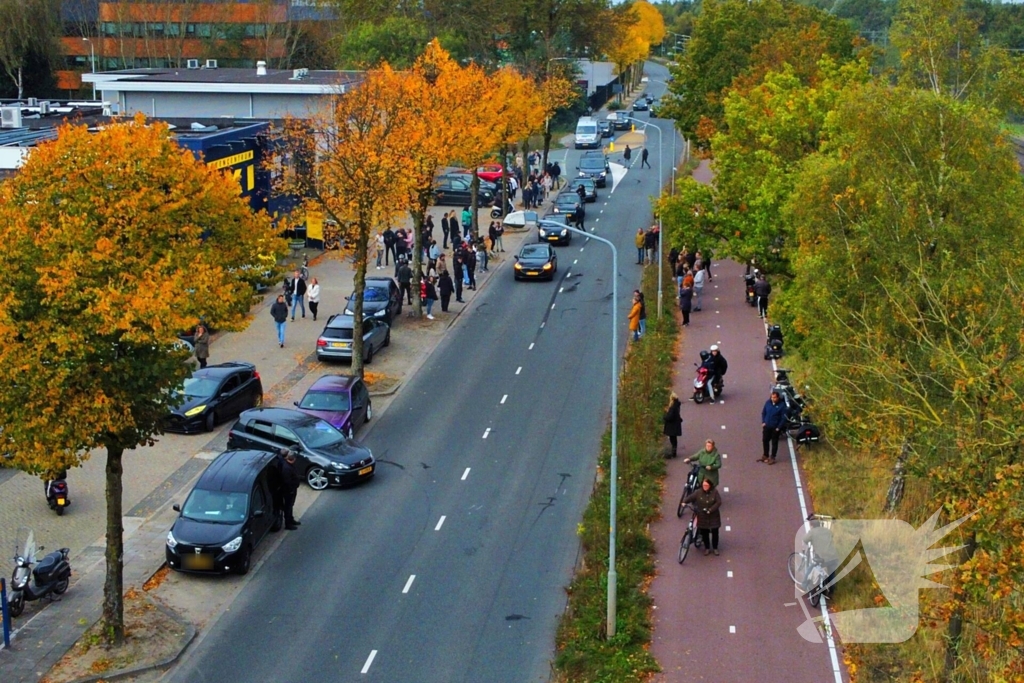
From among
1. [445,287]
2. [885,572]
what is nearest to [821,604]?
[885,572]

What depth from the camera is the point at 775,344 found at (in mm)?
35219

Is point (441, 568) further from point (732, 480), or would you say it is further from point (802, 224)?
point (802, 224)

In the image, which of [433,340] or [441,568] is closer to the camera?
[441,568]

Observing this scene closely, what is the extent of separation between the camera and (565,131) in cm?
9631

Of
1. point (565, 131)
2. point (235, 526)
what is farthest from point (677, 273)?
point (565, 131)

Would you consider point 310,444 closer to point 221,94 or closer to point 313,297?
point 313,297

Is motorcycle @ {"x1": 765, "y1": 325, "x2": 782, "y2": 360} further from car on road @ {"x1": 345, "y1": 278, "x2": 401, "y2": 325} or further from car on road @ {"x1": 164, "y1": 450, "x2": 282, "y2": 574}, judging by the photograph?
car on road @ {"x1": 164, "y1": 450, "x2": 282, "y2": 574}

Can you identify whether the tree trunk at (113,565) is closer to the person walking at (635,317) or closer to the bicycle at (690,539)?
the bicycle at (690,539)

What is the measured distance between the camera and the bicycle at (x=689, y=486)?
24594 mm

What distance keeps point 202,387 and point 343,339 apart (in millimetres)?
5732

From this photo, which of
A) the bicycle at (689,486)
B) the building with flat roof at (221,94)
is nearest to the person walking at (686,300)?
the bicycle at (689,486)

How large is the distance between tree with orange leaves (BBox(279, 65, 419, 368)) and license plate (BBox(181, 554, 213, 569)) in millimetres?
11138

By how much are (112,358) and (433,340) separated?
1950 cm

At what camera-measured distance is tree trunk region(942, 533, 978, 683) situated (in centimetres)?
1437
